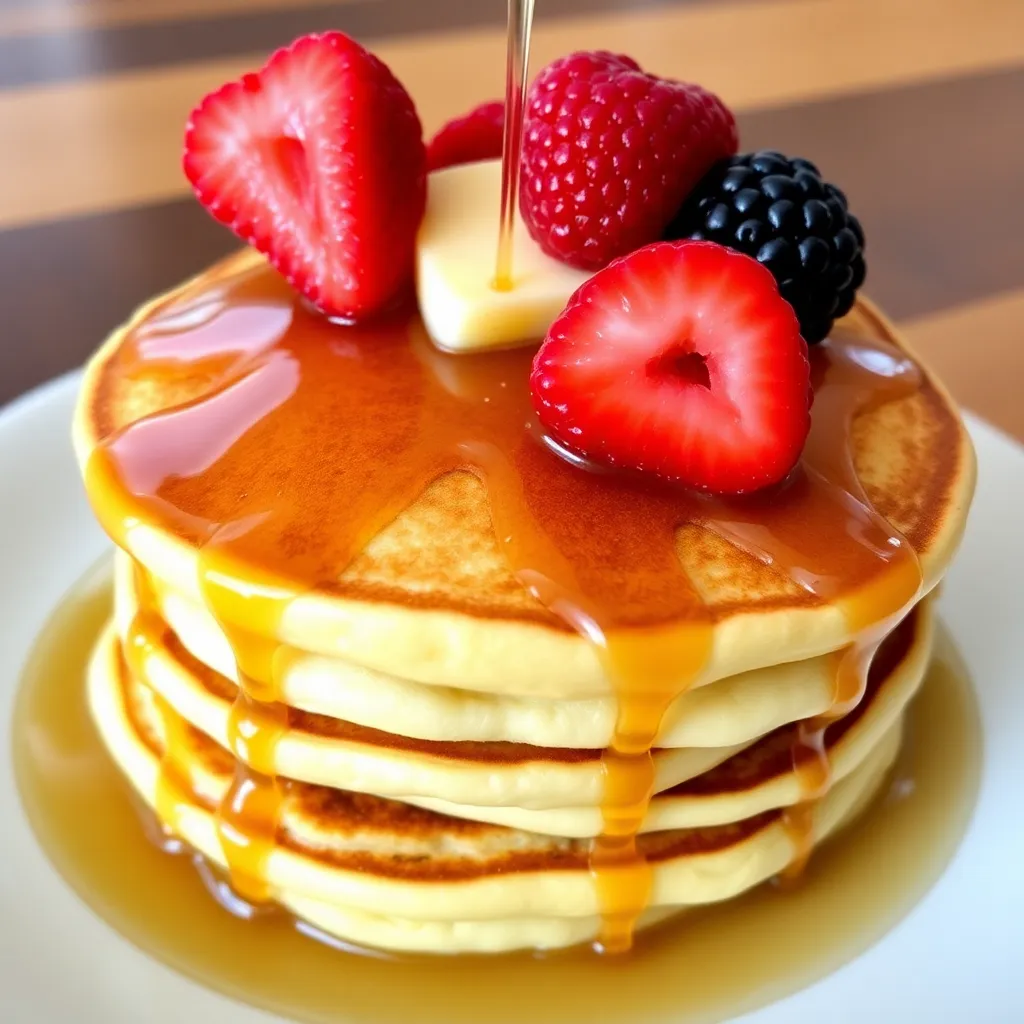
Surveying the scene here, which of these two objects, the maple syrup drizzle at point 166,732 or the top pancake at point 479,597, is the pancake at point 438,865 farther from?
the top pancake at point 479,597

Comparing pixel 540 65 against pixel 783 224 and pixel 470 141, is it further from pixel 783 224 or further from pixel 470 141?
pixel 783 224

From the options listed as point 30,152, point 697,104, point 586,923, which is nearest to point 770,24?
point 30,152

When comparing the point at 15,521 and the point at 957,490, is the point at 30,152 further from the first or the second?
the point at 957,490

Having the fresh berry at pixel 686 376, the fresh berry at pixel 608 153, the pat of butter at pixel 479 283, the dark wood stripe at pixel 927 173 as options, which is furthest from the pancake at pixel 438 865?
the dark wood stripe at pixel 927 173

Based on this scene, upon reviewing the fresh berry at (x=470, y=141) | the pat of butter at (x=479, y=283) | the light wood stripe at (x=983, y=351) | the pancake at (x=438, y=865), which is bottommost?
the pancake at (x=438, y=865)

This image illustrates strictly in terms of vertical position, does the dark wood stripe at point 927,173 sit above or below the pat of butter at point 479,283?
below

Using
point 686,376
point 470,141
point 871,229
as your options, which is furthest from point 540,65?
point 686,376

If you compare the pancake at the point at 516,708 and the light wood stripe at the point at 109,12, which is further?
the light wood stripe at the point at 109,12
